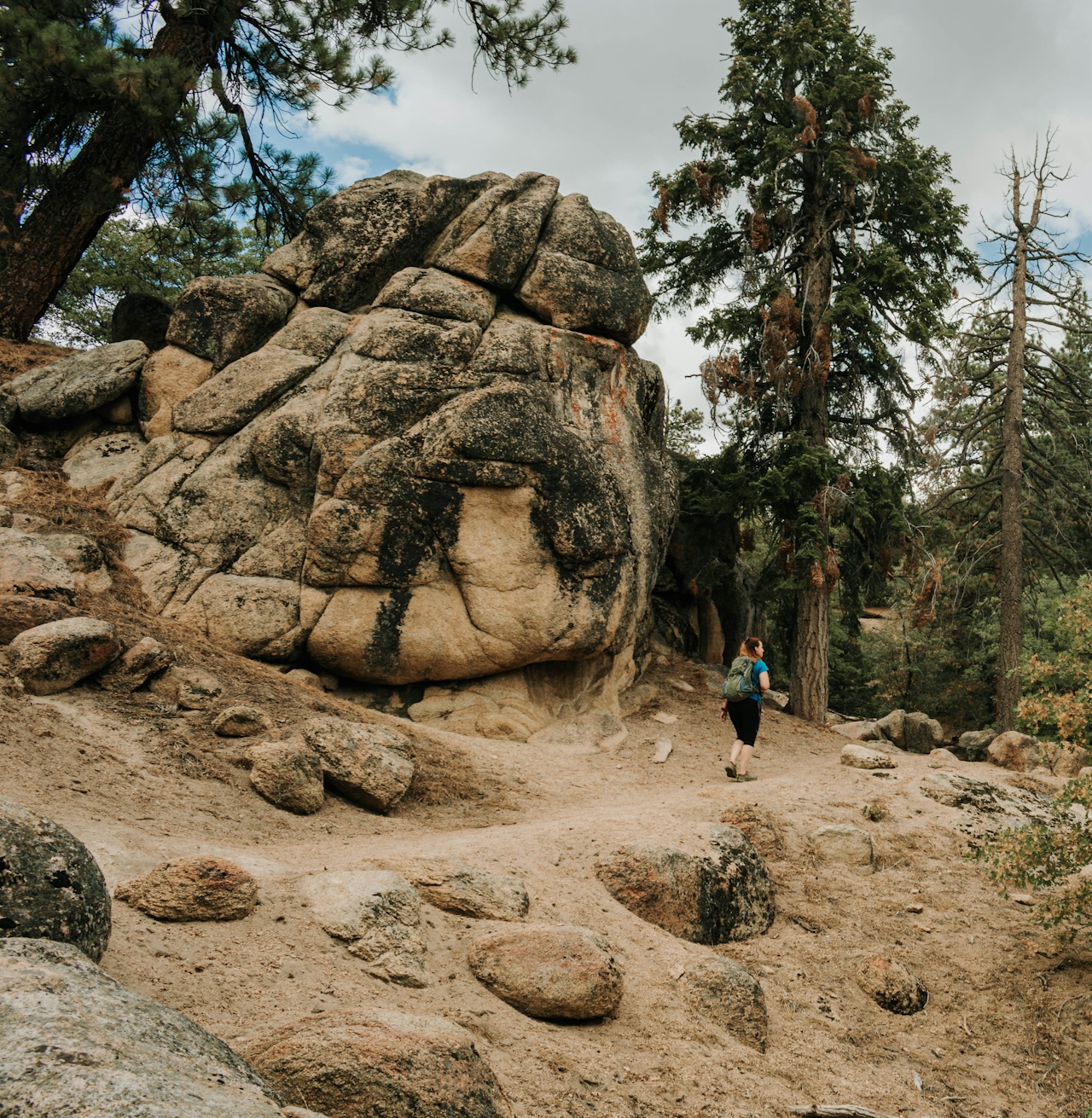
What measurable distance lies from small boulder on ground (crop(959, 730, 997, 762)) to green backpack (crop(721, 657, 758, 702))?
7923 millimetres

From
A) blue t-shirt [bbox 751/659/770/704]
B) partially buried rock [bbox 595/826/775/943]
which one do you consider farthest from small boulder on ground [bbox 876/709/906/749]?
partially buried rock [bbox 595/826/775/943]

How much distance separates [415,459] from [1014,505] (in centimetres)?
1324

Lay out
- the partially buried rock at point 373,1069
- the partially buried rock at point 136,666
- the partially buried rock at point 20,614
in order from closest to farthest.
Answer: the partially buried rock at point 373,1069 → the partially buried rock at point 20,614 → the partially buried rock at point 136,666

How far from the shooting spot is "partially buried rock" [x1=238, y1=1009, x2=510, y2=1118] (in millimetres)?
3475

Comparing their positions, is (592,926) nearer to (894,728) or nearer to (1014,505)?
(894,728)

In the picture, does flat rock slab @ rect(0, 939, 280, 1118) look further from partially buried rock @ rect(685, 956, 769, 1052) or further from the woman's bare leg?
the woman's bare leg

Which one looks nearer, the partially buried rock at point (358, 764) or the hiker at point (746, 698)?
the partially buried rock at point (358, 764)

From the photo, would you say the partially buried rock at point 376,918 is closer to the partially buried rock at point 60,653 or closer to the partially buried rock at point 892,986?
the partially buried rock at point 892,986

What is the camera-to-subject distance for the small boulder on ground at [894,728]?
55.3 ft

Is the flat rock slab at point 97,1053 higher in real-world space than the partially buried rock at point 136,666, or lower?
higher

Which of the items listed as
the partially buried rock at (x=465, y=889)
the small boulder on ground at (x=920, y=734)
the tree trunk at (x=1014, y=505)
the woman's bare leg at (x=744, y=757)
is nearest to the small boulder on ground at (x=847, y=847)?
the woman's bare leg at (x=744, y=757)

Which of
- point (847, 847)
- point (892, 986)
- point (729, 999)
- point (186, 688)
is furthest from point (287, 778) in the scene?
point (847, 847)

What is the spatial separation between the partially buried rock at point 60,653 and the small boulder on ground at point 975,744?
14.9 m

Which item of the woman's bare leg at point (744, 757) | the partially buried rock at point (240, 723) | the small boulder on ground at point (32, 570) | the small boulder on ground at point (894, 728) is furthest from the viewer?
the small boulder on ground at point (894, 728)
